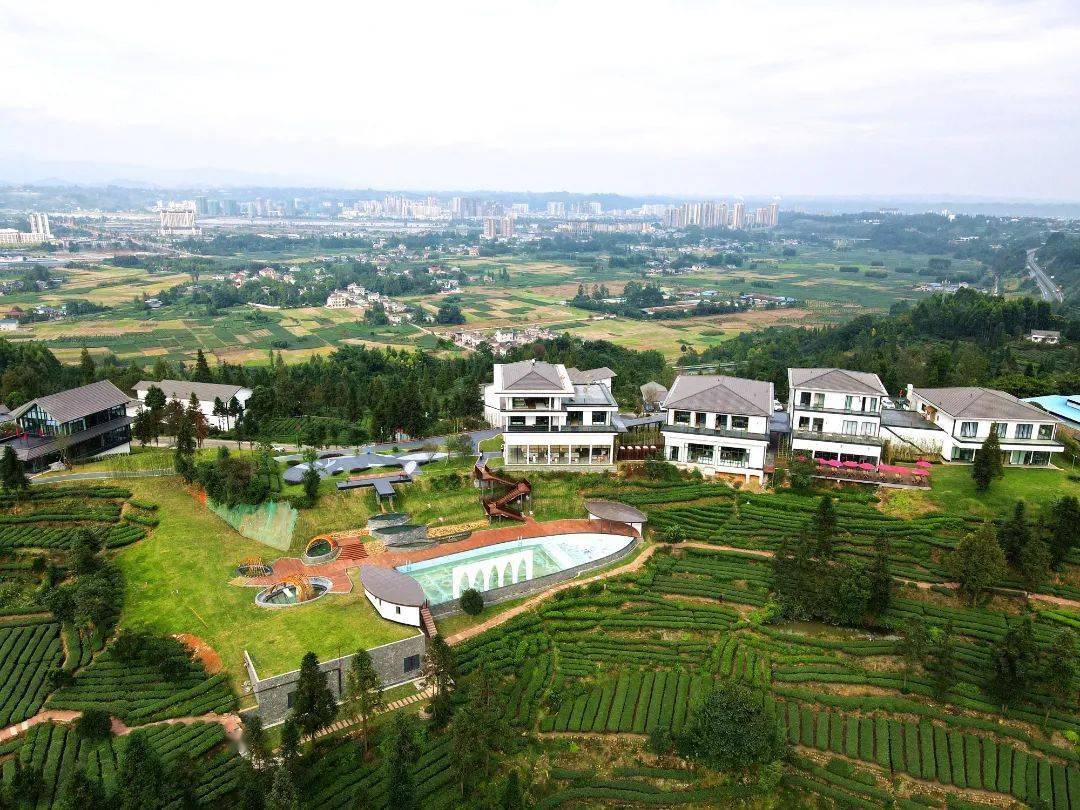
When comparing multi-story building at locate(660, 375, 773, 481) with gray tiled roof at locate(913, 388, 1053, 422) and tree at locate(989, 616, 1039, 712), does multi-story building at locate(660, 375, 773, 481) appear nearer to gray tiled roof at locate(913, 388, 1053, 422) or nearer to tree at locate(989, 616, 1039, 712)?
gray tiled roof at locate(913, 388, 1053, 422)

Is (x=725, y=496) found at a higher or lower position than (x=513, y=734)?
higher

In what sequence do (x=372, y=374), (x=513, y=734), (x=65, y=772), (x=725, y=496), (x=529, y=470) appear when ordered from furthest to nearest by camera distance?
(x=372, y=374)
(x=529, y=470)
(x=725, y=496)
(x=513, y=734)
(x=65, y=772)

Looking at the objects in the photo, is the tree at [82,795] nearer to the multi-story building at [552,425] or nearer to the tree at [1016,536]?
the multi-story building at [552,425]

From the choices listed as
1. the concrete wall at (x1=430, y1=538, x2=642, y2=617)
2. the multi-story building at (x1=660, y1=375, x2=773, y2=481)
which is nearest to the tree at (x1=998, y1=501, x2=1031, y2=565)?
the multi-story building at (x1=660, y1=375, x2=773, y2=481)

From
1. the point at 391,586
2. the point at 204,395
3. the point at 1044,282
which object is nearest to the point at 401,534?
the point at 391,586

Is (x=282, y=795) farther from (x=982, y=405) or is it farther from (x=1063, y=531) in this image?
(x=982, y=405)

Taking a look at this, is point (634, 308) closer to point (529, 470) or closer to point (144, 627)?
point (529, 470)

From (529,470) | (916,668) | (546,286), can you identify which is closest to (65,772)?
(529,470)

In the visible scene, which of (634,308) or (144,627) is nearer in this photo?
(144,627)
